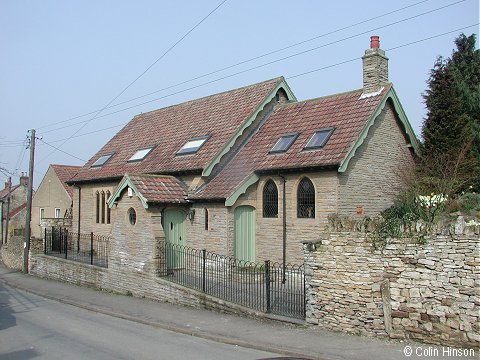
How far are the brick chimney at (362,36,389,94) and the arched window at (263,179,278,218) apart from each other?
569cm

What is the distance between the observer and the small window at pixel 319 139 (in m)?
19.2

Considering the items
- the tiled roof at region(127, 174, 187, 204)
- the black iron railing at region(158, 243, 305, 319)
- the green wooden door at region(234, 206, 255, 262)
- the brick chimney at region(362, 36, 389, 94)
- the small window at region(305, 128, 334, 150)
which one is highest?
the brick chimney at region(362, 36, 389, 94)

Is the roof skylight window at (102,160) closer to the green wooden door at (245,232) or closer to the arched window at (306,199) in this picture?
the green wooden door at (245,232)

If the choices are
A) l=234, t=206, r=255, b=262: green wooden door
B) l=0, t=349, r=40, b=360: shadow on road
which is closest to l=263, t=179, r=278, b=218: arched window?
l=234, t=206, r=255, b=262: green wooden door

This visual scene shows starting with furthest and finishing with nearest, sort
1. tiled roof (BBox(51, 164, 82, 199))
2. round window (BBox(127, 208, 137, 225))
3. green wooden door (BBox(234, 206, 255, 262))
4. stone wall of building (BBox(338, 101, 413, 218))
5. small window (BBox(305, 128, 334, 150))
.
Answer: tiled roof (BBox(51, 164, 82, 199)) < green wooden door (BBox(234, 206, 255, 262)) < round window (BBox(127, 208, 137, 225)) < small window (BBox(305, 128, 334, 150)) < stone wall of building (BBox(338, 101, 413, 218))

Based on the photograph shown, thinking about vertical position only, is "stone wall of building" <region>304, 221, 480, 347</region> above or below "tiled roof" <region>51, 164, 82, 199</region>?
below

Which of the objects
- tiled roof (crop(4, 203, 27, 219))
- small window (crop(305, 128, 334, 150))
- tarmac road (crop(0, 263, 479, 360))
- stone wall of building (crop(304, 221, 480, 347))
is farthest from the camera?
tiled roof (crop(4, 203, 27, 219))

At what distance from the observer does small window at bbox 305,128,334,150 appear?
19.2 metres

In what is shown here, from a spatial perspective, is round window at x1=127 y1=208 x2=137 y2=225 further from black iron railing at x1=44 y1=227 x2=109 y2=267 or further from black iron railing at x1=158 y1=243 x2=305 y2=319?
black iron railing at x1=44 y1=227 x2=109 y2=267

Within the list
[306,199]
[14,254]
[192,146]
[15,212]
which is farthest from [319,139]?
[15,212]

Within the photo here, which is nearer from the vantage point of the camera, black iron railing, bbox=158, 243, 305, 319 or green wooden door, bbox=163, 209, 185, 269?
black iron railing, bbox=158, 243, 305, 319

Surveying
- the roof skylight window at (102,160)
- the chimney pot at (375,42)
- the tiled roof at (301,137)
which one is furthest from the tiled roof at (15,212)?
the chimney pot at (375,42)

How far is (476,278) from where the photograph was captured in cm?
978

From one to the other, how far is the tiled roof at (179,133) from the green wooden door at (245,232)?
298 centimetres
